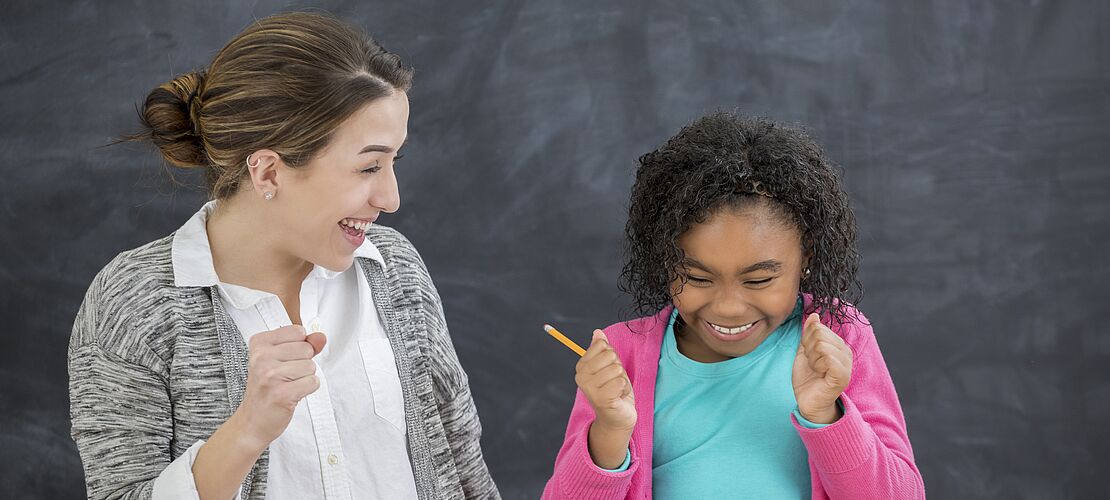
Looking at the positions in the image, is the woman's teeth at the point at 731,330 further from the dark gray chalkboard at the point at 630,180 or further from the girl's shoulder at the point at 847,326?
the dark gray chalkboard at the point at 630,180

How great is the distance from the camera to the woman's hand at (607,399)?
1.33 meters

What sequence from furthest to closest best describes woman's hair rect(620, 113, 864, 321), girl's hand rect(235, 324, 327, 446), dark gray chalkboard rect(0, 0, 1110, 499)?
dark gray chalkboard rect(0, 0, 1110, 499)
woman's hair rect(620, 113, 864, 321)
girl's hand rect(235, 324, 327, 446)

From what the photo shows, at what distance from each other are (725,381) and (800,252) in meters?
0.19

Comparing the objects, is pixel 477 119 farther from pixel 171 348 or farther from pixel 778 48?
pixel 171 348

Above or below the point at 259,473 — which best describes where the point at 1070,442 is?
below

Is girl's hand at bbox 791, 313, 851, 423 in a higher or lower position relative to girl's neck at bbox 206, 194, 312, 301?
lower

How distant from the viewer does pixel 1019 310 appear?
7.51ft

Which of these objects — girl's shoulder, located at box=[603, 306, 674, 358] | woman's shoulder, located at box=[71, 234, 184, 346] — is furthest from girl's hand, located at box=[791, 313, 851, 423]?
woman's shoulder, located at box=[71, 234, 184, 346]

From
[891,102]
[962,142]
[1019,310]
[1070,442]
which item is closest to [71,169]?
[891,102]

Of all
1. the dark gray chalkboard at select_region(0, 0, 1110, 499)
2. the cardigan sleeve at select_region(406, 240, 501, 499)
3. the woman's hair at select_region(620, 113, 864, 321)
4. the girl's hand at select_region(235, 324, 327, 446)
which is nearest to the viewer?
the girl's hand at select_region(235, 324, 327, 446)

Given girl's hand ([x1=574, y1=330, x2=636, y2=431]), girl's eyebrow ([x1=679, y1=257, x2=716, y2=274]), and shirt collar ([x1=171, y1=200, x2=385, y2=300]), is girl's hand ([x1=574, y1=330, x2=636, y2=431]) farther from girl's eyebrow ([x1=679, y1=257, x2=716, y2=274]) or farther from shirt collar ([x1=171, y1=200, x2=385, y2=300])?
shirt collar ([x1=171, y1=200, x2=385, y2=300])

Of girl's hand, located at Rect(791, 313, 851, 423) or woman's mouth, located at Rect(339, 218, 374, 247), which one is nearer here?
girl's hand, located at Rect(791, 313, 851, 423)

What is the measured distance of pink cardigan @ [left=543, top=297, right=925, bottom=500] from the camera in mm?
1318

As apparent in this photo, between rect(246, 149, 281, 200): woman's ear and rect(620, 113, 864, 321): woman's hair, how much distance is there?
465 mm
